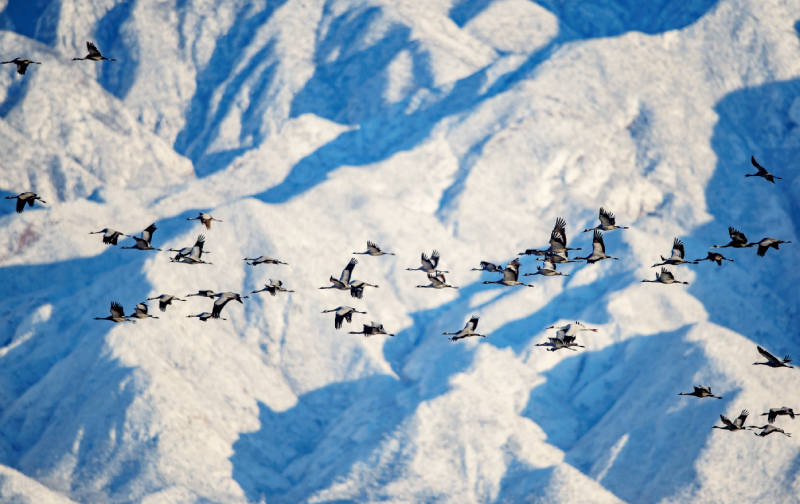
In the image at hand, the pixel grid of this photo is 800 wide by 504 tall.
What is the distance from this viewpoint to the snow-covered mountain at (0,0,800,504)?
279ft

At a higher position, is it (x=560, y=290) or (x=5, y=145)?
(x=5, y=145)

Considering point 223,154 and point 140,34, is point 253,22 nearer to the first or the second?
point 140,34

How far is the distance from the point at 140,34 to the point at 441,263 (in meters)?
87.4

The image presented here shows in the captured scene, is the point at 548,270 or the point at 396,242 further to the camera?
the point at 396,242

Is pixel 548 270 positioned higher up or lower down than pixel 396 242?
higher up

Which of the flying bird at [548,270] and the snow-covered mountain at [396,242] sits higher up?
the flying bird at [548,270]

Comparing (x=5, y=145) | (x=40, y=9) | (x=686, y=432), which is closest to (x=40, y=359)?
(x=5, y=145)

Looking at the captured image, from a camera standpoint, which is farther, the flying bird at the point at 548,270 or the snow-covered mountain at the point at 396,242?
the snow-covered mountain at the point at 396,242

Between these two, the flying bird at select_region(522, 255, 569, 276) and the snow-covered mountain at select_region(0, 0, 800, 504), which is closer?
the flying bird at select_region(522, 255, 569, 276)

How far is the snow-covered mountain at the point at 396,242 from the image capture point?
8512cm

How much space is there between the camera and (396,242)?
114562mm

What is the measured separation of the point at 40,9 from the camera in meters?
175

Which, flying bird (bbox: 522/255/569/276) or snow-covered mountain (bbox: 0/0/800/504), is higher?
flying bird (bbox: 522/255/569/276)

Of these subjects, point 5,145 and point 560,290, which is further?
point 5,145
